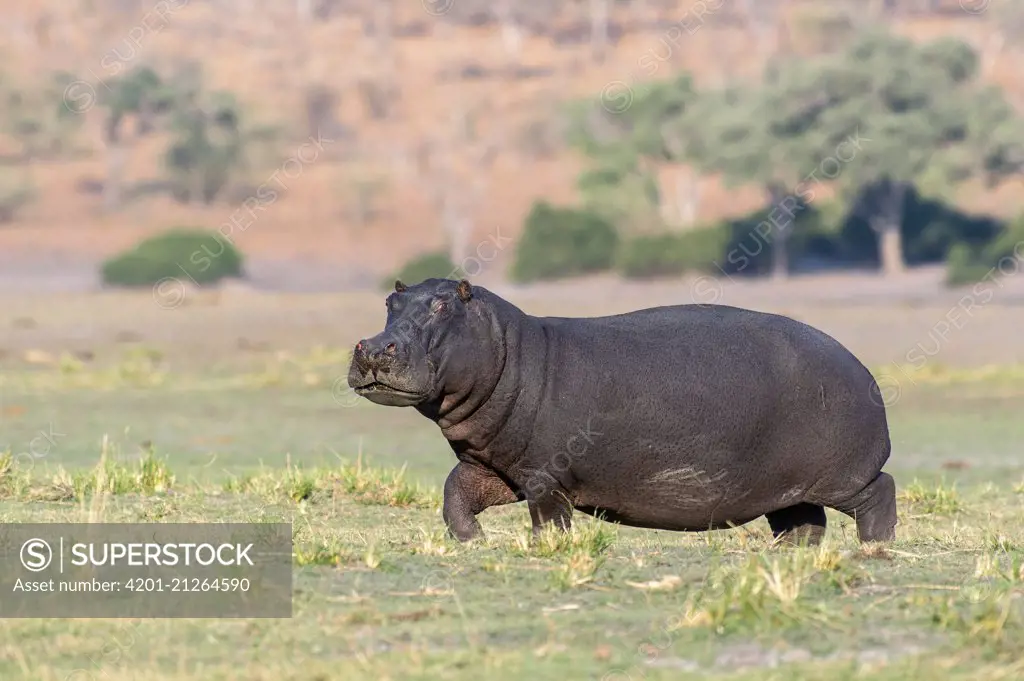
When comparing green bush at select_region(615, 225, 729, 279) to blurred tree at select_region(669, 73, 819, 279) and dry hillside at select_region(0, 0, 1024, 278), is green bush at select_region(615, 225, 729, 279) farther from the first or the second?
dry hillside at select_region(0, 0, 1024, 278)

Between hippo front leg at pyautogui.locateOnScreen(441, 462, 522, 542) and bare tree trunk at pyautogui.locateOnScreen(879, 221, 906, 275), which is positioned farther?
bare tree trunk at pyautogui.locateOnScreen(879, 221, 906, 275)

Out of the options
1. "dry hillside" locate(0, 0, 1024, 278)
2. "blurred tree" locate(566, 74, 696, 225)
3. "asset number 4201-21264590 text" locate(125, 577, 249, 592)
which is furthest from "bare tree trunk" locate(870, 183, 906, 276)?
"asset number 4201-21264590 text" locate(125, 577, 249, 592)

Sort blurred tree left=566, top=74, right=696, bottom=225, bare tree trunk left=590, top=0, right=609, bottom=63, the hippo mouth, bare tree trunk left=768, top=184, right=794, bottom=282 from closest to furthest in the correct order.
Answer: the hippo mouth → bare tree trunk left=768, top=184, right=794, bottom=282 → blurred tree left=566, top=74, right=696, bottom=225 → bare tree trunk left=590, top=0, right=609, bottom=63

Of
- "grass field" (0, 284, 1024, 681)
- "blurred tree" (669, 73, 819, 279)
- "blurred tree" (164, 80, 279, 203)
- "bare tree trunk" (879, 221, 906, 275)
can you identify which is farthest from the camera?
"blurred tree" (164, 80, 279, 203)

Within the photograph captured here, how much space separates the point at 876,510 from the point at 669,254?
25.6m

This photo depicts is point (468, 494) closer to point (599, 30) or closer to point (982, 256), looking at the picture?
point (982, 256)

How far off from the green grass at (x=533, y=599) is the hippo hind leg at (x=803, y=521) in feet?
0.54

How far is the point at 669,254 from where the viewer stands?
112ft

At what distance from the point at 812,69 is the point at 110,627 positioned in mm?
34268

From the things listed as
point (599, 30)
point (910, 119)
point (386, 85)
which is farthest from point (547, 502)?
point (599, 30)

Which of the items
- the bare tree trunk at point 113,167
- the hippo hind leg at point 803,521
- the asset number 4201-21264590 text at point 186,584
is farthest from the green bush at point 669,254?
the asset number 4201-21264590 text at point 186,584

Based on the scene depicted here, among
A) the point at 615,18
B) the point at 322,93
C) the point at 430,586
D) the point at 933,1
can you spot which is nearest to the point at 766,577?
the point at 430,586

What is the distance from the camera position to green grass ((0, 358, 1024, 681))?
5652mm

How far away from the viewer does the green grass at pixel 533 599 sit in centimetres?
565
